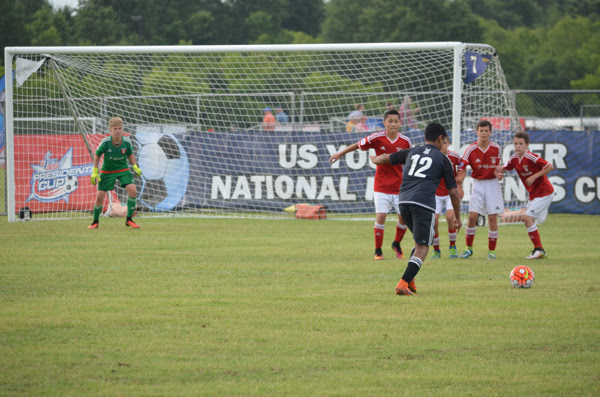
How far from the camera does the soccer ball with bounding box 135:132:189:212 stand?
1848 centimetres

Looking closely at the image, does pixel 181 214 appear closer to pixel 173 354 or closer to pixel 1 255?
pixel 1 255

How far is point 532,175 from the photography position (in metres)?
11.8

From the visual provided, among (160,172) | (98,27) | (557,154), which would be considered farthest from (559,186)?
(98,27)

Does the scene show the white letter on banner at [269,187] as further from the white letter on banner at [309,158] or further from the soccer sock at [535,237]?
the soccer sock at [535,237]

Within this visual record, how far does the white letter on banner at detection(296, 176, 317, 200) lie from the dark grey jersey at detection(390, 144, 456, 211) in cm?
1036

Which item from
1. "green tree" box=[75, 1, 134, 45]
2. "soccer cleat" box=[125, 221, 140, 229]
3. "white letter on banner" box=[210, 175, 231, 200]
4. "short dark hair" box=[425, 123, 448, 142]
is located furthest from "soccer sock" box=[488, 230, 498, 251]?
"green tree" box=[75, 1, 134, 45]

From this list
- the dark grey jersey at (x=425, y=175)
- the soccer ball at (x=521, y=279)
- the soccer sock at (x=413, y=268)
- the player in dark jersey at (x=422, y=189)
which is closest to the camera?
the soccer sock at (x=413, y=268)

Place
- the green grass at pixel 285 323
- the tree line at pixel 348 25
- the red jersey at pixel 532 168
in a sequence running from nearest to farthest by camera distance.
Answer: the green grass at pixel 285 323
the red jersey at pixel 532 168
the tree line at pixel 348 25

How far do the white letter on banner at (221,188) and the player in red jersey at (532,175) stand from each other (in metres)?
8.44

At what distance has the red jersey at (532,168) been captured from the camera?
38.1 feet

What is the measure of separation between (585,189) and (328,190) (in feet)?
19.1

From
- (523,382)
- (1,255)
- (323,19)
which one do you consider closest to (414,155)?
(523,382)

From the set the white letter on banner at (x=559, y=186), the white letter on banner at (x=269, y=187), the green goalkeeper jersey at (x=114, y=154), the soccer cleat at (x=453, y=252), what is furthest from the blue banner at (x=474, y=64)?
the green goalkeeper jersey at (x=114, y=154)

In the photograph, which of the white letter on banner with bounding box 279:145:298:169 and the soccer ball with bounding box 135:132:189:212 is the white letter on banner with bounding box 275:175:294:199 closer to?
the white letter on banner with bounding box 279:145:298:169
